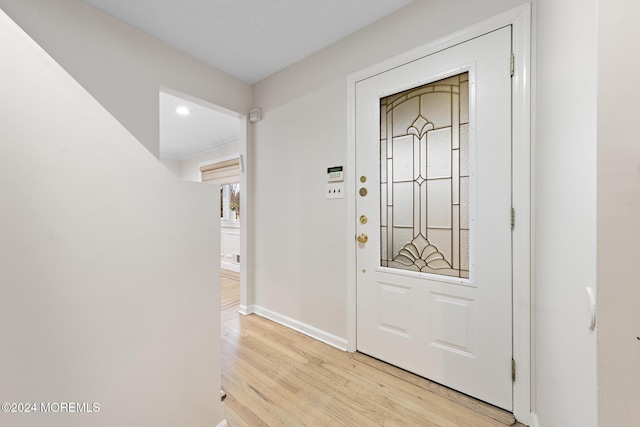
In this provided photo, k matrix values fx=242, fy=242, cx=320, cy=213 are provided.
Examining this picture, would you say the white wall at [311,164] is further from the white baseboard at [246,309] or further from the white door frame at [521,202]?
the white door frame at [521,202]

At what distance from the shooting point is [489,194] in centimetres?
136

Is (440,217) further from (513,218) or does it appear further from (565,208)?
(565,208)

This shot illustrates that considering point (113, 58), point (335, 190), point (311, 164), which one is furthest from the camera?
point (311, 164)

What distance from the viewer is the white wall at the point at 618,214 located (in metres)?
0.55

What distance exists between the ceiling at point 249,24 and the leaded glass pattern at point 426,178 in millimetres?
694

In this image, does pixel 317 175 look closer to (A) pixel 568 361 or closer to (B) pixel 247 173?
(B) pixel 247 173

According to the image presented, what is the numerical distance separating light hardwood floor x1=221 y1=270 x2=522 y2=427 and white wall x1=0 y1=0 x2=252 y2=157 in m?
1.85

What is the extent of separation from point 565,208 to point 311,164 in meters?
1.68

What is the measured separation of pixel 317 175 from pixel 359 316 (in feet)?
3.96

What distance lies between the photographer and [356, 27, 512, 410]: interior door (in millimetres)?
1340

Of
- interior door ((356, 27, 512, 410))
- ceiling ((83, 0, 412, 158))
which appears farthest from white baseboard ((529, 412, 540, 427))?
ceiling ((83, 0, 412, 158))

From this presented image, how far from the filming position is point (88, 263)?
2.57 ft

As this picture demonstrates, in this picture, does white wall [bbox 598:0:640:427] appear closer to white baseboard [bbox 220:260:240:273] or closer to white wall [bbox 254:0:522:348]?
white wall [bbox 254:0:522:348]

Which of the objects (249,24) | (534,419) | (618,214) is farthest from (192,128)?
(534,419)
